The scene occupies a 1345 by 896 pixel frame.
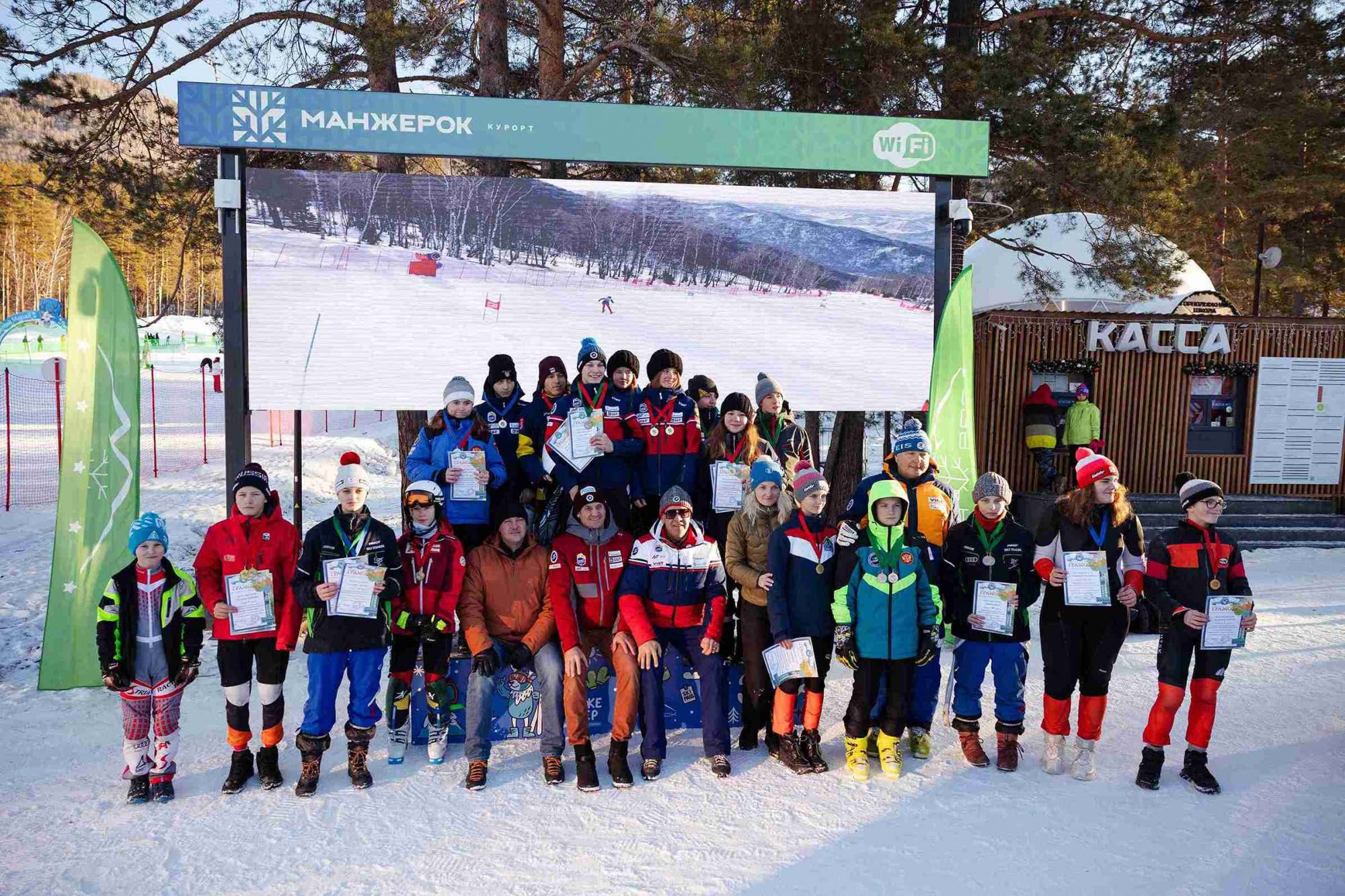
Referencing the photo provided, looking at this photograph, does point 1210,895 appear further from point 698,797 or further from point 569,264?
point 569,264

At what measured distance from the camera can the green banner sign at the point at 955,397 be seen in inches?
281

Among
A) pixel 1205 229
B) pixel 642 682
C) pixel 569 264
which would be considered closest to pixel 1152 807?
pixel 642 682

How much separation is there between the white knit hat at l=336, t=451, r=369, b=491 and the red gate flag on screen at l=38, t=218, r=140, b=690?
7.01 ft

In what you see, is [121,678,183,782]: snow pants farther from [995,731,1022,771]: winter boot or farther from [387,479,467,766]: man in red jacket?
[995,731,1022,771]: winter boot

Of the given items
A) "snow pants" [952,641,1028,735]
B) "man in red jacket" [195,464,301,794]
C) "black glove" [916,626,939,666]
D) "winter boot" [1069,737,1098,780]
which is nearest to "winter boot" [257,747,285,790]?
"man in red jacket" [195,464,301,794]

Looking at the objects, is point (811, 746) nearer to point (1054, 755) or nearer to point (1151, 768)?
point (1054, 755)

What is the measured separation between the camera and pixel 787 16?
30.7ft

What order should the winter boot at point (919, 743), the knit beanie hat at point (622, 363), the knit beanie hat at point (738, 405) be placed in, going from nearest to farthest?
the winter boot at point (919, 743), the knit beanie hat at point (738, 405), the knit beanie hat at point (622, 363)

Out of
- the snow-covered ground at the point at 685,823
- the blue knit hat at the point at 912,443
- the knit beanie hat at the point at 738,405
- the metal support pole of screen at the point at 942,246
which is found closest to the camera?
the snow-covered ground at the point at 685,823

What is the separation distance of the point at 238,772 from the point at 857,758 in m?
3.06

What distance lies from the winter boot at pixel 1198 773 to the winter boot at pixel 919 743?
4.12 ft

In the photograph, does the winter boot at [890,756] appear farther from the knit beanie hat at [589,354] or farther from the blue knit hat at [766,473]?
the knit beanie hat at [589,354]

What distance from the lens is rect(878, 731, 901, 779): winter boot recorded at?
14.3 ft

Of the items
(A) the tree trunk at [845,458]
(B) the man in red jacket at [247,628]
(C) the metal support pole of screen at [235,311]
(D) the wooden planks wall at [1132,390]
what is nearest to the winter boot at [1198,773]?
(B) the man in red jacket at [247,628]
